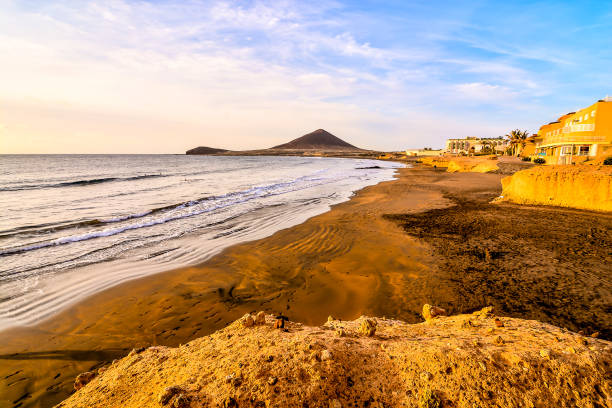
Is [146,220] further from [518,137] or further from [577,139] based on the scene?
[518,137]

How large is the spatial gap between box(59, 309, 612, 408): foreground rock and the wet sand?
191cm

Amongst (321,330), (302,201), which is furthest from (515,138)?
(321,330)

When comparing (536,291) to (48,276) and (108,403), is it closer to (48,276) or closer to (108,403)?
(108,403)

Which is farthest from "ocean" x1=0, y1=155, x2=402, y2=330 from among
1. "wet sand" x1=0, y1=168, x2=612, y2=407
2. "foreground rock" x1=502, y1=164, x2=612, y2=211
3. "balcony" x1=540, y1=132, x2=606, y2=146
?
"balcony" x1=540, y1=132, x2=606, y2=146

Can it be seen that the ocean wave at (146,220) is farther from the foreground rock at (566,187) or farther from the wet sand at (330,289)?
the foreground rock at (566,187)

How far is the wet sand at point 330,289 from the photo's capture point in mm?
4051

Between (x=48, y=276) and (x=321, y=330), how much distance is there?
7.63 metres

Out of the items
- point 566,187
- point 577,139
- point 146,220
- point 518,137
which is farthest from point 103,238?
point 518,137

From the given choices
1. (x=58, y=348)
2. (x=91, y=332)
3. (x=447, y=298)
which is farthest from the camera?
(x=447, y=298)

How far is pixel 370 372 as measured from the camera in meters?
2.09

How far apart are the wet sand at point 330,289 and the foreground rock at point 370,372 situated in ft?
6.26

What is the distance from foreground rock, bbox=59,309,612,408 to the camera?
182cm

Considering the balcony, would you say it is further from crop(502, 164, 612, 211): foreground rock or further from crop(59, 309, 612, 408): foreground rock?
crop(59, 309, 612, 408): foreground rock

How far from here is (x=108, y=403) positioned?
2193 mm
